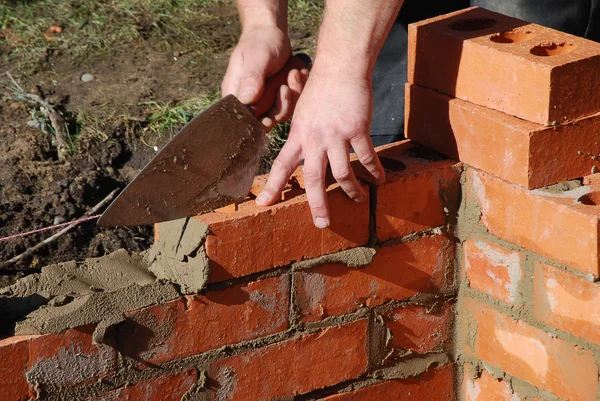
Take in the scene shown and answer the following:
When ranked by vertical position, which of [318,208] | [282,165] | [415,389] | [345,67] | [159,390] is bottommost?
[415,389]

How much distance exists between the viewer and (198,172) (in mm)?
2256

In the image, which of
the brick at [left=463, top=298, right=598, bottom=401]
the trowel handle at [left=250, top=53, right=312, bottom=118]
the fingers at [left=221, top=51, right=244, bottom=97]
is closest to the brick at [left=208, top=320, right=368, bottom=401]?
the brick at [left=463, top=298, right=598, bottom=401]

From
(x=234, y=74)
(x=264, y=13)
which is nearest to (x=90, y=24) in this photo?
(x=264, y=13)

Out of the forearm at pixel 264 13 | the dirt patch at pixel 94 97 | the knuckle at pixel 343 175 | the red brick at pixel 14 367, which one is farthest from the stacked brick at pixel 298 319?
the dirt patch at pixel 94 97

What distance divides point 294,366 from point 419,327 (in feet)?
1.45

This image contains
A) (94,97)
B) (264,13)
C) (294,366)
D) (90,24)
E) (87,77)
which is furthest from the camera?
(90,24)

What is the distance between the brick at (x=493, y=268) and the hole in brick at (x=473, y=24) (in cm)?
63

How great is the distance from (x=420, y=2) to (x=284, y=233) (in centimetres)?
165

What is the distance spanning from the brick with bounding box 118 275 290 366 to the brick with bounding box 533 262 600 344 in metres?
0.70

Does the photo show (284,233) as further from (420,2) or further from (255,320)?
(420,2)

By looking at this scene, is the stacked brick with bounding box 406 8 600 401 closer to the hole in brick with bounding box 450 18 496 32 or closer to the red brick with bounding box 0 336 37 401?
the hole in brick with bounding box 450 18 496 32

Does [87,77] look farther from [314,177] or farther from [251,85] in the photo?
[314,177]

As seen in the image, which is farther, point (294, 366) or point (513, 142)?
point (294, 366)

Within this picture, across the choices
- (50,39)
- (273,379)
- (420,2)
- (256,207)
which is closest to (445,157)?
(256,207)
